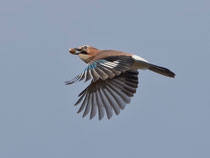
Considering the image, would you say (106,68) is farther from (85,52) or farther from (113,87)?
(85,52)

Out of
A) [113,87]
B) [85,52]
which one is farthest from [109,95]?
[85,52]

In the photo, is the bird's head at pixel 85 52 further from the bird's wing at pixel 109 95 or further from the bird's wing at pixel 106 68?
the bird's wing at pixel 106 68

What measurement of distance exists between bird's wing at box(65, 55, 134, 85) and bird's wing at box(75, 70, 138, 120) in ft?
2.35

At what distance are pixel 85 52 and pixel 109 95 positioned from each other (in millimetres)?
1364

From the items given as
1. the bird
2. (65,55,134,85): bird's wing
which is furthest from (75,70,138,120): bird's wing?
(65,55,134,85): bird's wing

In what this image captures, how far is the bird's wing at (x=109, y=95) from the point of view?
33.9ft

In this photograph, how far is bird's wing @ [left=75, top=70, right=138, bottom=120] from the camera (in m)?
10.3

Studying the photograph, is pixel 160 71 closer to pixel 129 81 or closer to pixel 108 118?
pixel 129 81

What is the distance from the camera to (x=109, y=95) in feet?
34.9

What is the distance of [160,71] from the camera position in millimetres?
10883

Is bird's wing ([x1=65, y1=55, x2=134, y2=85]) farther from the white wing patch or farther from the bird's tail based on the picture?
the bird's tail

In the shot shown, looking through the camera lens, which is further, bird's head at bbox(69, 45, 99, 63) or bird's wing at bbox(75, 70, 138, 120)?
bird's head at bbox(69, 45, 99, 63)

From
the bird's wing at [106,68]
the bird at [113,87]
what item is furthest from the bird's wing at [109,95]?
the bird's wing at [106,68]

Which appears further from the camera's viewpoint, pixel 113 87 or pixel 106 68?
pixel 113 87
